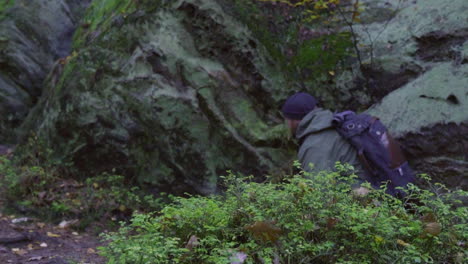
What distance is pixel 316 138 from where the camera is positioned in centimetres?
446

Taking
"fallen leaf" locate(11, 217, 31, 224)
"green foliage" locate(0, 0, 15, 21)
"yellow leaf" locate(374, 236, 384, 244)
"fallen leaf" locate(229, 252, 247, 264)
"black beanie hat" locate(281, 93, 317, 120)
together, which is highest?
"green foliage" locate(0, 0, 15, 21)

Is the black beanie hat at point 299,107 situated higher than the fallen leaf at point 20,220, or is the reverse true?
the black beanie hat at point 299,107

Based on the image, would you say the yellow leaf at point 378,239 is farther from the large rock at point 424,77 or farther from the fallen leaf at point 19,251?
the fallen leaf at point 19,251

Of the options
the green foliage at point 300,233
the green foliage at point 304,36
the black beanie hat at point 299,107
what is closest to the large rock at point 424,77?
the green foliage at point 304,36

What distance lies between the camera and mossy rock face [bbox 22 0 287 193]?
6.50 m

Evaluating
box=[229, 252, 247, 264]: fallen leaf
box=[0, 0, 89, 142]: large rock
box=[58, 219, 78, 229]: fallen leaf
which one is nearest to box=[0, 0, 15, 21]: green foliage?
box=[0, 0, 89, 142]: large rock

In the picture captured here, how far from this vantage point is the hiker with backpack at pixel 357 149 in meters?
4.23

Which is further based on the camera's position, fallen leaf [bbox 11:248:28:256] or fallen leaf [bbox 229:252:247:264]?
fallen leaf [bbox 11:248:28:256]

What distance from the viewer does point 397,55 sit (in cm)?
669

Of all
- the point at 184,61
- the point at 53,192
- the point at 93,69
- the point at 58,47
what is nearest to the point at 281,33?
the point at 184,61

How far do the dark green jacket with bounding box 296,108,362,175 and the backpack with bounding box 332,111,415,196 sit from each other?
0.07 metres

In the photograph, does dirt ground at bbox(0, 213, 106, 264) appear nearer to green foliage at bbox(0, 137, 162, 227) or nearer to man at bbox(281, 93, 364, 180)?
green foliage at bbox(0, 137, 162, 227)

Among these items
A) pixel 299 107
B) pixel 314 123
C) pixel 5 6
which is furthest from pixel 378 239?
pixel 5 6

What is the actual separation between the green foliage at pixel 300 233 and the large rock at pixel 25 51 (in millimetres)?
7598
